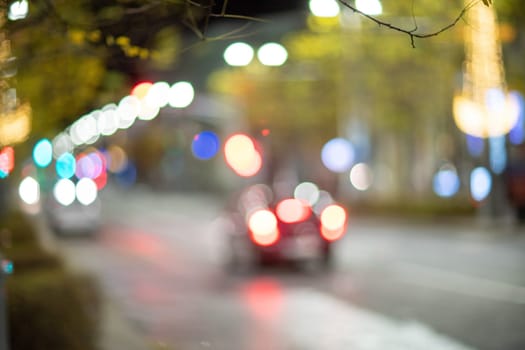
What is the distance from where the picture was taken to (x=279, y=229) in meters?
18.2

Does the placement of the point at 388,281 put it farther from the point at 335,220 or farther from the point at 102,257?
the point at 102,257

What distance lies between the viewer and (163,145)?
59906 millimetres

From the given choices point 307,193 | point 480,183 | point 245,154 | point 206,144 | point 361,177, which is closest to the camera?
point 307,193

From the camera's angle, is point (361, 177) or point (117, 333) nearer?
point (117, 333)

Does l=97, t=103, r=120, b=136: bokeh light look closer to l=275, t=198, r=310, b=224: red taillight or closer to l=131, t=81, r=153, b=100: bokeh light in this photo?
l=131, t=81, r=153, b=100: bokeh light

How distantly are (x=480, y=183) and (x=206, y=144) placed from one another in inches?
1474

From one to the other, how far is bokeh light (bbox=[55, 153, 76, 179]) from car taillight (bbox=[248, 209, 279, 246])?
12572mm

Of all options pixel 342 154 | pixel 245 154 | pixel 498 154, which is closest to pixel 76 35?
pixel 498 154

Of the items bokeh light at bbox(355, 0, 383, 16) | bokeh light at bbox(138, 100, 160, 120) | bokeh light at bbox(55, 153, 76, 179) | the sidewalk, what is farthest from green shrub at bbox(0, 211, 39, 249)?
bokeh light at bbox(55, 153, 76, 179)

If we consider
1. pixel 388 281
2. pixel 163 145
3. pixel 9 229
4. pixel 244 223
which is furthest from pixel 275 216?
pixel 163 145

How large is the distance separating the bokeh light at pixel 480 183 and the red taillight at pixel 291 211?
10379 millimetres

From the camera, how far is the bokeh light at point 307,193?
18.8 metres

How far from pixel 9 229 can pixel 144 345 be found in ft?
24.8

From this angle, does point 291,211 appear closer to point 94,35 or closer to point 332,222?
point 332,222
